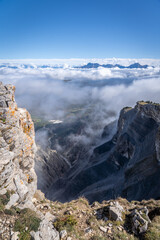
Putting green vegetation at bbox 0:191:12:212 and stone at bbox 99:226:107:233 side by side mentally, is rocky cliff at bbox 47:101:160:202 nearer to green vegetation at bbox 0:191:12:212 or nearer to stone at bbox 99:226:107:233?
stone at bbox 99:226:107:233

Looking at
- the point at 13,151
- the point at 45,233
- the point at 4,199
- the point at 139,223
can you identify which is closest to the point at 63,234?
the point at 45,233

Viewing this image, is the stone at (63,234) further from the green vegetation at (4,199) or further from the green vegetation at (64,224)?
the green vegetation at (4,199)

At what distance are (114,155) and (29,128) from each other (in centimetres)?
Answer: 5718

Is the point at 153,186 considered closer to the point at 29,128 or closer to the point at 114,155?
the point at 29,128

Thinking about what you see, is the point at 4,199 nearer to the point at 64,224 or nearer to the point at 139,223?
the point at 64,224

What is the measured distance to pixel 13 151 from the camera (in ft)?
45.8

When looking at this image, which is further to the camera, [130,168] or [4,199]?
[130,168]

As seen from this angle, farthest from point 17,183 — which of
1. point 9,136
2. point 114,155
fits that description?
point 114,155

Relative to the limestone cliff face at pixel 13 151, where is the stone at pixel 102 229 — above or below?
below

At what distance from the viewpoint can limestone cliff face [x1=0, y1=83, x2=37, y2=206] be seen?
36.9 ft

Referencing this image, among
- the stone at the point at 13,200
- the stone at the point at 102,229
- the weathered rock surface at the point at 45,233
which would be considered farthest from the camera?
the stone at the point at 102,229

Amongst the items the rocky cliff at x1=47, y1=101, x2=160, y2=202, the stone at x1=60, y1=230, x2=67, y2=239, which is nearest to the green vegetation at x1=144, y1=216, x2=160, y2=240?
the stone at x1=60, y1=230, x2=67, y2=239

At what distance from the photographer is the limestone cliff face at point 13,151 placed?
1123 centimetres

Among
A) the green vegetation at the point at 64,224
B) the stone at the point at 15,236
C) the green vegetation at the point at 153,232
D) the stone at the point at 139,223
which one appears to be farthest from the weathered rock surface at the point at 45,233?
the green vegetation at the point at 153,232
